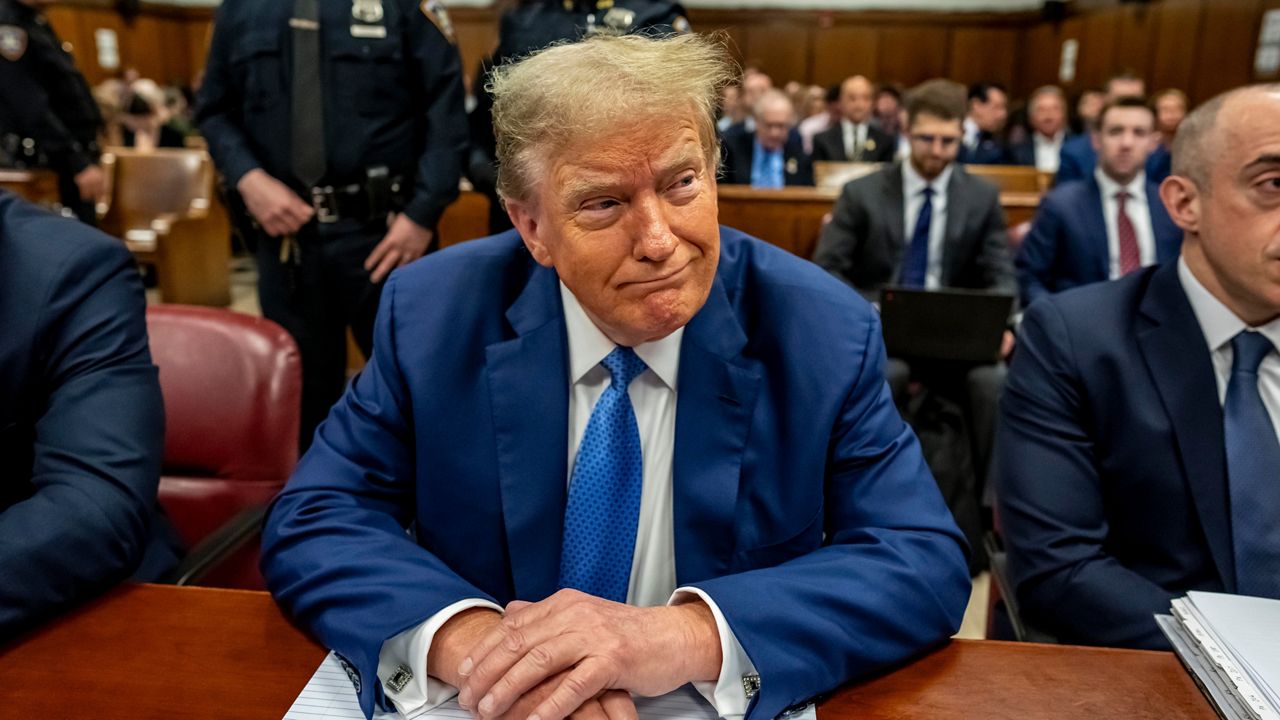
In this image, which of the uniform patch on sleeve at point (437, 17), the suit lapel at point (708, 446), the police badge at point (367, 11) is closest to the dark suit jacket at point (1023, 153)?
the uniform patch on sleeve at point (437, 17)

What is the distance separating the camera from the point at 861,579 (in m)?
1.06

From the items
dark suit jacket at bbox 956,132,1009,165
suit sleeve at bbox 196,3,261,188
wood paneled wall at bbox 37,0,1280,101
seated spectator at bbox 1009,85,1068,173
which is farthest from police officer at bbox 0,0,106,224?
wood paneled wall at bbox 37,0,1280,101

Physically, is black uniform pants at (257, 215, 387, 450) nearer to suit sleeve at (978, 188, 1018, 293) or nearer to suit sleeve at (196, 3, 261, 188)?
suit sleeve at (196, 3, 261, 188)

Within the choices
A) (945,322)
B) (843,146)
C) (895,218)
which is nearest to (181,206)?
(895,218)

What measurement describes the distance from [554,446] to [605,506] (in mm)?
102

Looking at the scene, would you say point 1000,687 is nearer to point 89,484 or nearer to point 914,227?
point 89,484

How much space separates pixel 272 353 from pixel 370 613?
784mm

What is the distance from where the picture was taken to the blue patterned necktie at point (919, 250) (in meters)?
3.87

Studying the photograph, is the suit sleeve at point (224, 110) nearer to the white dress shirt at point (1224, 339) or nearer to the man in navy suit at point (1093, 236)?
the white dress shirt at point (1224, 339)

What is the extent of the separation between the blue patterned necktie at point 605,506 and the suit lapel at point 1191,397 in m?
0.85

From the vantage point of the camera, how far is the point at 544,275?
1.30m

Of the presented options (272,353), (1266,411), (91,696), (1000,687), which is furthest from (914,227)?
(91,696)

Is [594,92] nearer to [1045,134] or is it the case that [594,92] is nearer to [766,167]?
[766,167]

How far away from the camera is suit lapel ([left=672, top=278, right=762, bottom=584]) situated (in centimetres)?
121
